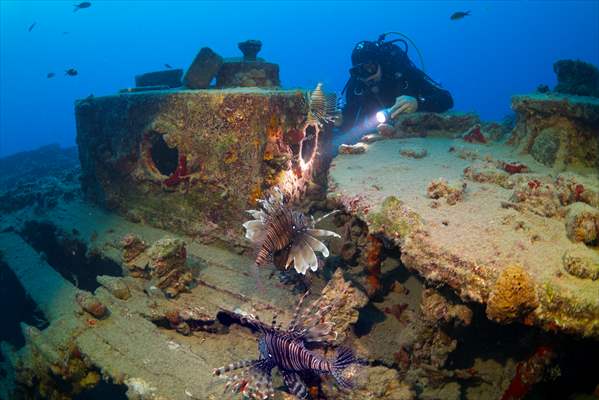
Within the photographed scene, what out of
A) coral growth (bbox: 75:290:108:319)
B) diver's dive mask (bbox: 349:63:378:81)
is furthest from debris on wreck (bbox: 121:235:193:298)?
diver's dive mask (bbox: 349:63:378:81)

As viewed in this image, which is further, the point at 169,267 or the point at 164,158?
the point at 164,158

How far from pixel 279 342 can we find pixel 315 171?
3278 millimetres

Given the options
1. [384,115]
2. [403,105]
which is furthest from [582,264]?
[384,115]

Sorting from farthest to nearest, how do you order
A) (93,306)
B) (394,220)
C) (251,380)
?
1. (93,306)
2. (394,220)
3. (251,380)

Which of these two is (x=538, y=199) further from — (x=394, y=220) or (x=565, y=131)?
(x=565, y=131)

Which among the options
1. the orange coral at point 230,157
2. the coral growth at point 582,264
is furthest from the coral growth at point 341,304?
the orange coral at point 230,157

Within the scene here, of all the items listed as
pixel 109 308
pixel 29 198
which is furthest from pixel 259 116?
pixel 29 198

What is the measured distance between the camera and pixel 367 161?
19.3ft

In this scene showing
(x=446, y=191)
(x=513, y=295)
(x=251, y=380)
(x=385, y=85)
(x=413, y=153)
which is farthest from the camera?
(x=385, y=85)

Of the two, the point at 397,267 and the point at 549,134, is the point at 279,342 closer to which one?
the point at 397,267

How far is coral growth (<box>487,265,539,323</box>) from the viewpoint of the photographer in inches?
99.9

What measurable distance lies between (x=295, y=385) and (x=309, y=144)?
3.68m

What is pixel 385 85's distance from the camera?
8.16 meters

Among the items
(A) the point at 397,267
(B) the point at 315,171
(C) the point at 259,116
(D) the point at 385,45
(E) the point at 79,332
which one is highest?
(D) the point at 385,45
